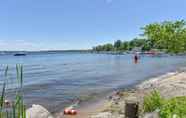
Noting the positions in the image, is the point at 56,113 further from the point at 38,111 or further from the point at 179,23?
the point at 179,23

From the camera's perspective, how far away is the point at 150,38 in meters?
18.4

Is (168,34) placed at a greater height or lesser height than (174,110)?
greater

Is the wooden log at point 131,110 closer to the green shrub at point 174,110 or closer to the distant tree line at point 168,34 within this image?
the green shrub at point 174,110

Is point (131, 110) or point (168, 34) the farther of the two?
point (168, 34)

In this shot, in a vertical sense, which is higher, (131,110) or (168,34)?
(168,34)

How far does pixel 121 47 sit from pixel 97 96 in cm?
16089

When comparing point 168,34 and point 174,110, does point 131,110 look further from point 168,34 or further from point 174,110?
point 168,34

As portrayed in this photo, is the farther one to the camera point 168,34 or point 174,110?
point 168,34

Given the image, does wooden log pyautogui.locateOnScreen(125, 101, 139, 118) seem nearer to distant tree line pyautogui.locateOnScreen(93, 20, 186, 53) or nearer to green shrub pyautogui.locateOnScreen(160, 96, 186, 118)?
green shrub pyautogui.locateOnScreen(160, 96, 186, 118)

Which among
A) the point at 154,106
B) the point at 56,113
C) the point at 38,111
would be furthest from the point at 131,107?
the point at 56,113

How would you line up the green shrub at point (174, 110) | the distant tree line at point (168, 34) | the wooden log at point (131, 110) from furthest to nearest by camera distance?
the distant tree line at point (168, 34), the wooden log at point (131, 110), the green shrub at point (174, 110)

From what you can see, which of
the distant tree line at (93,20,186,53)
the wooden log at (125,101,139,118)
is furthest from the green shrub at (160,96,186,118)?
the distant tree line at (93,20,186,53)

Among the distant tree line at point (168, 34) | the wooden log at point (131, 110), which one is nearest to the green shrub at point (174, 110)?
the wooden log at point (131, 110)

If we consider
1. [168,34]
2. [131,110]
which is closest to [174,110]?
[131,110]
